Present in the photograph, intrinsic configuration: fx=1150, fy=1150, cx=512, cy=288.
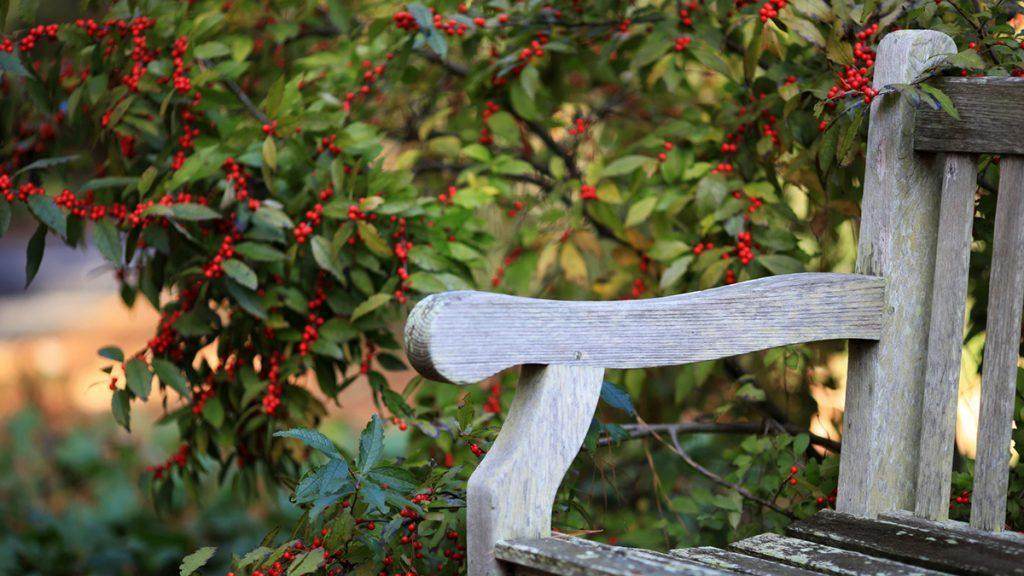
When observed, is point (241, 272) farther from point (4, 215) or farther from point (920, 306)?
point (920, 306)

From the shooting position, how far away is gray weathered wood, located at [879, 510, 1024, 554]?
1.38 metres

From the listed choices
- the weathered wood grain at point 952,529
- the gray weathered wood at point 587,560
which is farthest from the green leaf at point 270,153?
the weathered wood grain at point 952,529

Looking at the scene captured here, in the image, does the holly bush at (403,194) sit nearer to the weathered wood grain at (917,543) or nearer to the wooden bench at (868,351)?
the wooden bench at (868,351)

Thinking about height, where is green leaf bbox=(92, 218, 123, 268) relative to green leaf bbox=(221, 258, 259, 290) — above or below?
above

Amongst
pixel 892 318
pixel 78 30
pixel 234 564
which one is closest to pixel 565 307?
pixel 892 318

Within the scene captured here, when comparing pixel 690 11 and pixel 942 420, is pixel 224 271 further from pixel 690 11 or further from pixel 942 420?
pixel 942 420

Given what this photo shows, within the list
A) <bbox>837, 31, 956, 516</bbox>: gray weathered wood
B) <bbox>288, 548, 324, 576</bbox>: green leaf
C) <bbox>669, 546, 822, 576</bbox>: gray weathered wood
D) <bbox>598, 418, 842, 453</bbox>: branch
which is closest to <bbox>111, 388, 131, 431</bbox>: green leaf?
<bbox>288, 548, 324, 576</bbox>: green leaf

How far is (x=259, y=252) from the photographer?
2.00 m

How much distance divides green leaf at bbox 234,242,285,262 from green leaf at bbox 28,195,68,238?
302mm

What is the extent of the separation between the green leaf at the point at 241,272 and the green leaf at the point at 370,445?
569 mm

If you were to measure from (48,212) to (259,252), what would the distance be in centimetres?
37

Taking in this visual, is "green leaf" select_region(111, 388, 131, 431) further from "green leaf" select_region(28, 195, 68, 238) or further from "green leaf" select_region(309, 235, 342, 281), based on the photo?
"green leaf" select_region(309, 235, 342, 281)

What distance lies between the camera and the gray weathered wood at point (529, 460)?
3.97ft

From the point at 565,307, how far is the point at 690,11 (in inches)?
44.9
